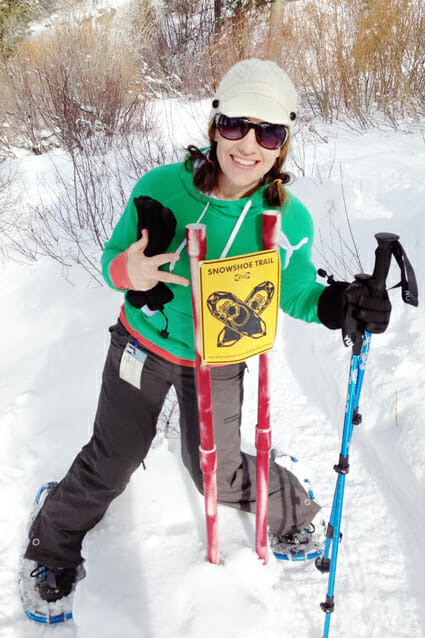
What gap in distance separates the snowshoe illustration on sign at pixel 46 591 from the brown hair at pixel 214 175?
151 centimetres

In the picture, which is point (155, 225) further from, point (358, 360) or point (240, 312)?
point (358, 360)

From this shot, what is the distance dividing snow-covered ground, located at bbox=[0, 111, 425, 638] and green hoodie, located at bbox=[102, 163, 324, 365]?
2.59 feet

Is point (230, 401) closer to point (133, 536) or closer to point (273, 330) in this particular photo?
point (273, 330)

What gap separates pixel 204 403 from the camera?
1390 mm

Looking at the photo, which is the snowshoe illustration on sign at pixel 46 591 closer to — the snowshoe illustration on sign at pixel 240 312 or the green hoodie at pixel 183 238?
the green hoodie at pixel 183 238

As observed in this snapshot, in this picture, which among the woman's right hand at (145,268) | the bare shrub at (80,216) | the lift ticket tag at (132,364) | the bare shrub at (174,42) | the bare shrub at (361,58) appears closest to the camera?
the woman's right hand at (145,268)

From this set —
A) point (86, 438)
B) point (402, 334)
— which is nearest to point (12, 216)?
point (86, 438)

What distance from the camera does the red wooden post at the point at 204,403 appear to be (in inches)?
46.6

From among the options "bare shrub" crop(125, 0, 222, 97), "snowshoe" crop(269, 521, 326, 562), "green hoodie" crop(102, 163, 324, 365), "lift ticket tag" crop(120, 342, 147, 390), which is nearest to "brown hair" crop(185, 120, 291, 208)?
"green hoodie" crop(102, 163, 324, 365)

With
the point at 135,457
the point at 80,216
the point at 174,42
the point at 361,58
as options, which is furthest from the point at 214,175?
the point at 174,42

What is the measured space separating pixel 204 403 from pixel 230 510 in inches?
30.8

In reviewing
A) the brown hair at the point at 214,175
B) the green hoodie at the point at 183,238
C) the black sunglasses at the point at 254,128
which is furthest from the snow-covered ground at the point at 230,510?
the black sunglasses at the point at 254,128

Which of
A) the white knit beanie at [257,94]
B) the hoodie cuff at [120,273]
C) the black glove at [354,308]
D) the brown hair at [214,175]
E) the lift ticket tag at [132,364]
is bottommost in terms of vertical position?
the lift ticket tag at [132,364]

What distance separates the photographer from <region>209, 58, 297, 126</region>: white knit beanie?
118 cm
